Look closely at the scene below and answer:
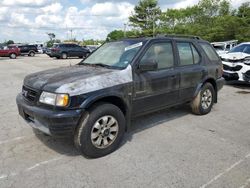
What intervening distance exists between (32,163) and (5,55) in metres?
28.8

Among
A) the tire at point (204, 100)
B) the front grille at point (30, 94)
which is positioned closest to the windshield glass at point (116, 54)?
the front grille at point (30, 94)

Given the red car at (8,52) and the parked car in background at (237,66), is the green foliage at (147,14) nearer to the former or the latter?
the red car at (8,52)

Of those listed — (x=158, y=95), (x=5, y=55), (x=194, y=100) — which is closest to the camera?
(x=158, y=95)

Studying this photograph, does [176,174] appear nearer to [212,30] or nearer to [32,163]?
[32,163]

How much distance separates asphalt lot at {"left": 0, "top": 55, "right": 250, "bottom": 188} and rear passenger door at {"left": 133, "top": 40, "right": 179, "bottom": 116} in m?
0.57

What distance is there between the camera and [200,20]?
4103cm

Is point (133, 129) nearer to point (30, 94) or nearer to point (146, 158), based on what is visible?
point (146, 158)

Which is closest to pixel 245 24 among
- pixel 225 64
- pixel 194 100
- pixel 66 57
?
pixel 66 57

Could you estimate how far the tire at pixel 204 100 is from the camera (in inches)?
227

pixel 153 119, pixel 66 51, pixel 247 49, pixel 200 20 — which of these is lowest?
pixel 153 119

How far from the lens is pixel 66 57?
26828mm

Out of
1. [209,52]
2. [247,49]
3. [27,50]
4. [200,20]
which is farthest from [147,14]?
[209,52]

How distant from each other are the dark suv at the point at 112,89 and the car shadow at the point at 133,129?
0.43 m

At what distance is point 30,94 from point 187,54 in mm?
3200
